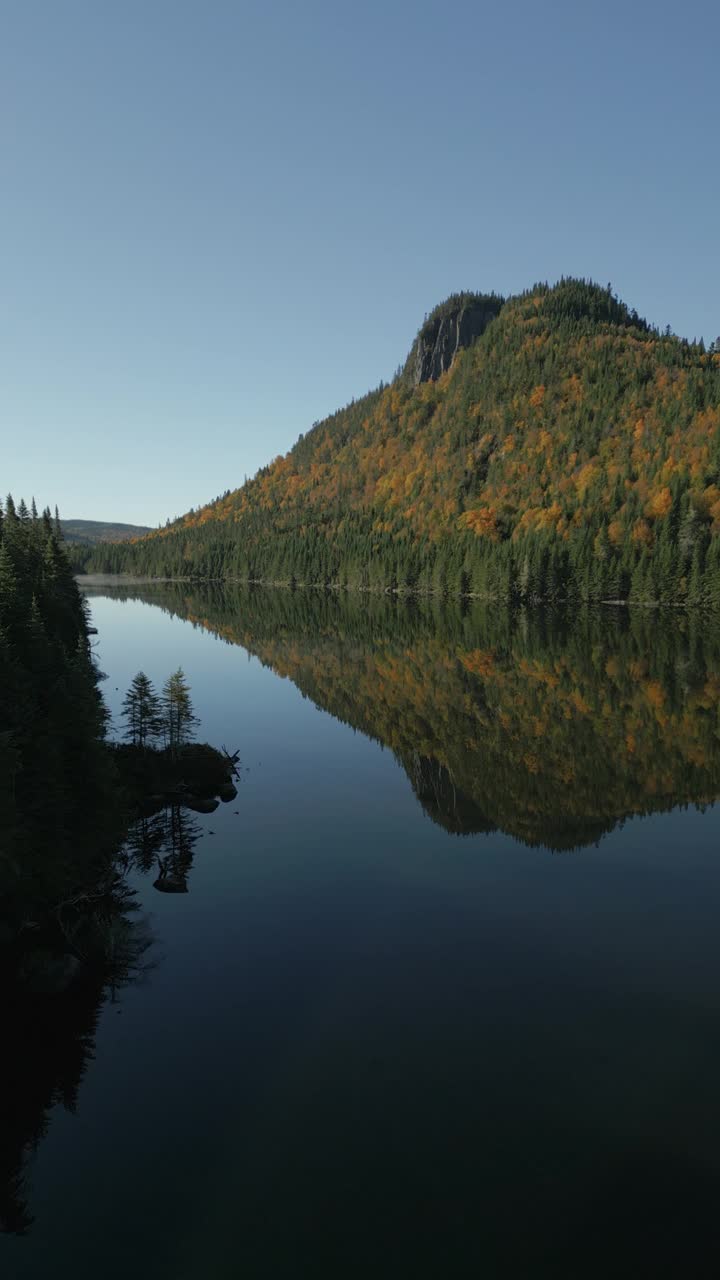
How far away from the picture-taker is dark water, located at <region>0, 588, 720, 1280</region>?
13.8 m

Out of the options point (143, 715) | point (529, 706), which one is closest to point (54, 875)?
point (143, 715)

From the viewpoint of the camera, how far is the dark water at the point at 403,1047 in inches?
544

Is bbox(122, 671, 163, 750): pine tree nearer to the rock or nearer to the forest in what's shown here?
the forest

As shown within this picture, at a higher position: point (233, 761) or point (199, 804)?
point (233, 761)

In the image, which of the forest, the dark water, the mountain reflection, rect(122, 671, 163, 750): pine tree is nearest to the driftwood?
the dark water

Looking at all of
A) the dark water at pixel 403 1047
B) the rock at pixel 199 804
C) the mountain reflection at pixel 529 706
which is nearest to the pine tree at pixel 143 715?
the rock at pixel 199 804

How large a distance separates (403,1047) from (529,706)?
43.0 m

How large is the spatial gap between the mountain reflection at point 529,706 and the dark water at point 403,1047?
Answer: 46 cm

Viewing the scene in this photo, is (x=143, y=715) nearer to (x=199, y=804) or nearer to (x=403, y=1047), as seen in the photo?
(x=199, y=804)

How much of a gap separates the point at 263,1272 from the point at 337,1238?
1536mm

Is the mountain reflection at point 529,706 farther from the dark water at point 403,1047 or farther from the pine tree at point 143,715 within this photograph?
the pine tree at point 143,715

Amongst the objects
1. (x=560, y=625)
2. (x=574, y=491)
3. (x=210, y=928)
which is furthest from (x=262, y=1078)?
(x=574, y=491)

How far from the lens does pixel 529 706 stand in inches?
2350

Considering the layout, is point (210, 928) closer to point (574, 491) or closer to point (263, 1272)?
point (263, 1272)
